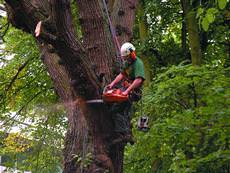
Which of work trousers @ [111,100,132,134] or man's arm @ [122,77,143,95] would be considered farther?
work trousers @ [111,100,132,134]

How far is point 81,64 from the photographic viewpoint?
14.0ft

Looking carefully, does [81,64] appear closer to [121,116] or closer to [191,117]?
[121,116]

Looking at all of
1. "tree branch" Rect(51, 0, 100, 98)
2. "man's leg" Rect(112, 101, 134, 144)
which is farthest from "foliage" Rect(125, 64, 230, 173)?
"tree branch" Rect(51, 0, 100, 98)

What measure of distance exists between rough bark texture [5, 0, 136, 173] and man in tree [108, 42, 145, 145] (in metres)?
0.10

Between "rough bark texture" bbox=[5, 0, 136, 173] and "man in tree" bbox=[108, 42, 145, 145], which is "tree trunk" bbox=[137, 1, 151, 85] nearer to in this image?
"rough bark texture" bbox=[5, 0, 136, 173]

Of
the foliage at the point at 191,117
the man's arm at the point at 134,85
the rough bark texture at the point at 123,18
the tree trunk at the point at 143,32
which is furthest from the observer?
the tree trunk at the point at 143,32

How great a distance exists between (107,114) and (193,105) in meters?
2.40

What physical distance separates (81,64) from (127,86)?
73cm

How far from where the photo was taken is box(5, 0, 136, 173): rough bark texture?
160 inches

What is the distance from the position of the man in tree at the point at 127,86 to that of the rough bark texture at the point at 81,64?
0.10 m

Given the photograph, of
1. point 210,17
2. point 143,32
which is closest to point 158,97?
point 143,32

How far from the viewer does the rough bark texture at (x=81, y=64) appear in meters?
4.05

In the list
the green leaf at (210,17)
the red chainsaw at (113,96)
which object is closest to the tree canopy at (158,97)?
the red chainsaw at (113,96)

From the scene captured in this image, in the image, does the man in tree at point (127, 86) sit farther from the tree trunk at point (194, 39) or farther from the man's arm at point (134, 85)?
the tree trunk at point (194, 39)
